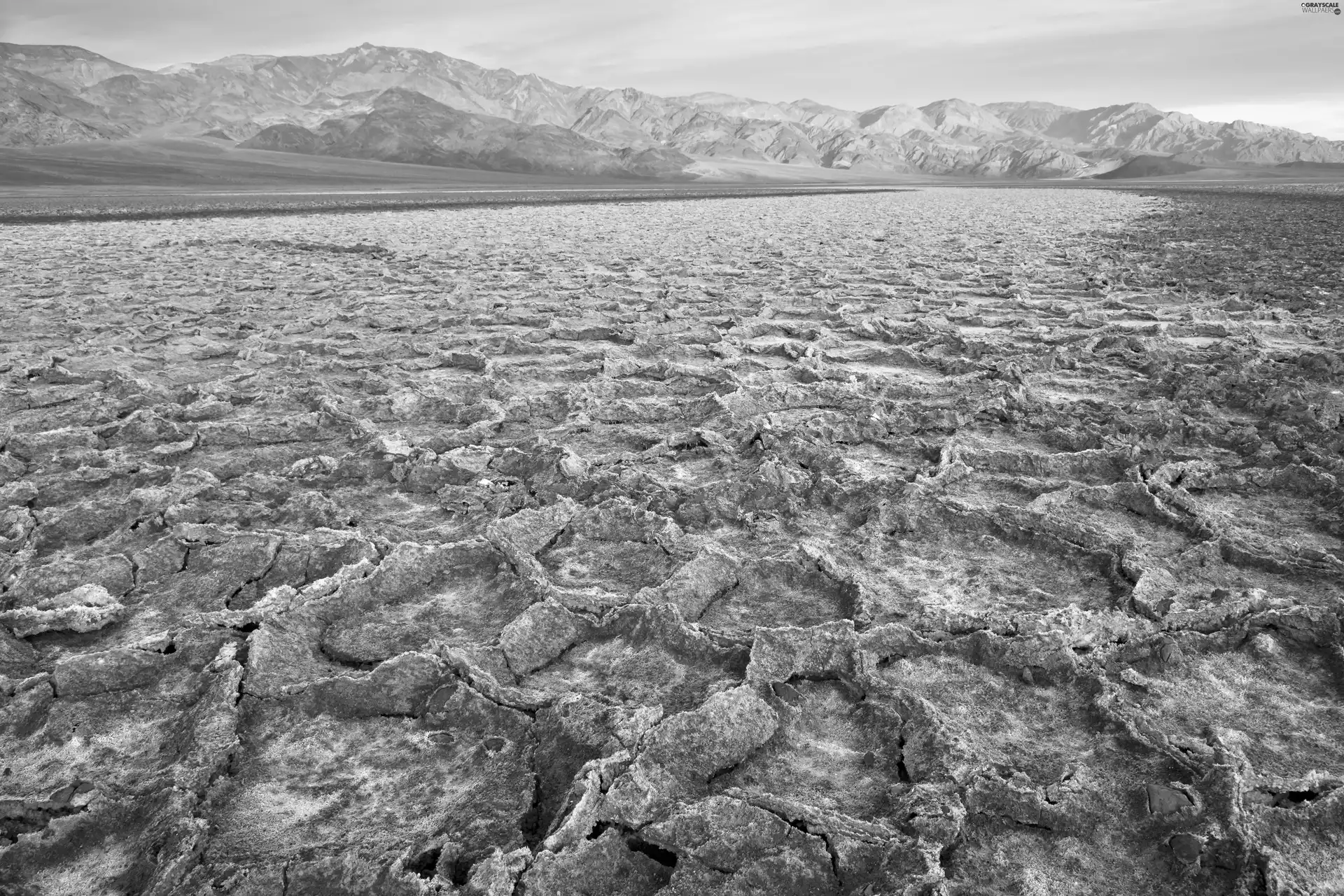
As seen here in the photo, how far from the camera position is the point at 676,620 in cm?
210

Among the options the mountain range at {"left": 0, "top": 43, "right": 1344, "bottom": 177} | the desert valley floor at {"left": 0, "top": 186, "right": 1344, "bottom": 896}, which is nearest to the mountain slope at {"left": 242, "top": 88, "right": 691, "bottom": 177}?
the mountain range at {"left": 0, "top": 43, "right": 1344, "bottom": 177}

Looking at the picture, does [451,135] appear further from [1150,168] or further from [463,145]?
[1150,168]

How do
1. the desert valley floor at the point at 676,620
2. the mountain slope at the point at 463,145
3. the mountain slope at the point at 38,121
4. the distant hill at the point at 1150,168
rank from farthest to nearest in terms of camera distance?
the distant hill at the point at 1150,168, the mountain slope at the point at 463,145, the mountain slope at the point at 38,121, the desert valley floor at the point at 676,620

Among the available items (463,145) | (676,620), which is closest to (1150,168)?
(463,145)

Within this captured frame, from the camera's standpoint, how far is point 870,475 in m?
3.11

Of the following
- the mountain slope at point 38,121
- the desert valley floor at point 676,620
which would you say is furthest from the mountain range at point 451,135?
the desert valley floor at point 676,620

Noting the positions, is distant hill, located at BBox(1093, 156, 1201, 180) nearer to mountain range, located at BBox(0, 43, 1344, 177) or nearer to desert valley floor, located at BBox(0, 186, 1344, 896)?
mountain range, located at BBox(0, 43, 1344, 177)

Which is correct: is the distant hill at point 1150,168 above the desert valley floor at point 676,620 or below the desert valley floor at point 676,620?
above

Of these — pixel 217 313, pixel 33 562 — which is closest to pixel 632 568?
pixel 33 562

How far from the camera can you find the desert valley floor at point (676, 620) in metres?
1.44

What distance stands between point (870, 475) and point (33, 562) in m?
2.69

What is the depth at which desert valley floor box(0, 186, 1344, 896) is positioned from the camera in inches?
56.6

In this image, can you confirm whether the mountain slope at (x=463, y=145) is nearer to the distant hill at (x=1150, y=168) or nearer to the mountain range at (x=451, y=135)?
the mountain range at (x=451, y=135)

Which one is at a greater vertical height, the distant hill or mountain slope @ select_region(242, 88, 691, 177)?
mountain slope @ select_region(242, 88, 691, 177)
